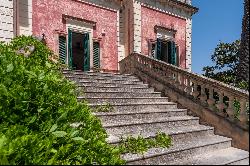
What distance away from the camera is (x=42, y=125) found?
12.7 feet

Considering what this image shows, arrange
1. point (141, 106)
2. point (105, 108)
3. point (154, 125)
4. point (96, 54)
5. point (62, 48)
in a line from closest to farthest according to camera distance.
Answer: point (154, 125), point (105, 108), point (141, 106), point (62, 48), point (96, 54)

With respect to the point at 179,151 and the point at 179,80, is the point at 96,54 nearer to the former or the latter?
the point at 179,80

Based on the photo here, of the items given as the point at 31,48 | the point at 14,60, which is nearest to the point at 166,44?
the point at 31,48

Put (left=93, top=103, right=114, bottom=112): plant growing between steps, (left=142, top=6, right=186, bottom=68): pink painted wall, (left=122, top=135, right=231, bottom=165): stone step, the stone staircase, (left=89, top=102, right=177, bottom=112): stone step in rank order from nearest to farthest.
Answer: (left=122, top=135, right=231, bottom=165): stone step → the stone staircase → (left=93, top=103, right=114, bottom=112): plant growing between steps → (left=89, top=102, right=177, bottom=112): stone step → (left=142, top=6, right=186, bottom=68): pink painted wall

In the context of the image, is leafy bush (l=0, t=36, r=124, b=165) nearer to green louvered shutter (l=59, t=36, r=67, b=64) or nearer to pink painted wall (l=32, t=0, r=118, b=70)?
pink painted wall (l=32, t=0, r=118, b=70)

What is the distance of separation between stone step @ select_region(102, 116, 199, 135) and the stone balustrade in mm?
858

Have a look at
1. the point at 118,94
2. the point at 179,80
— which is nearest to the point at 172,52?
the point at 179,80

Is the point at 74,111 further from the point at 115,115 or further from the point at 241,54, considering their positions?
the point at 241,54

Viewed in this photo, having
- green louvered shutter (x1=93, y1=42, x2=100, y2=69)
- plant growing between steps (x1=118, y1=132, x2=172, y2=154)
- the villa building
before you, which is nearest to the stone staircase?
plant growing between steps (x1=118, y1=132, x2=172, y2=154)

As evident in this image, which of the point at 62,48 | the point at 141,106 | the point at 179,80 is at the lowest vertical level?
the point at 141,106

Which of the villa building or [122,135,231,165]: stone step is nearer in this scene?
[122,135,231,165]: stone step

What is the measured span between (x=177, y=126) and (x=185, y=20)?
1161 cm

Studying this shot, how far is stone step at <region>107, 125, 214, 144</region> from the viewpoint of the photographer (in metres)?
5.36

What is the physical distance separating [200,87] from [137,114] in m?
3.10
